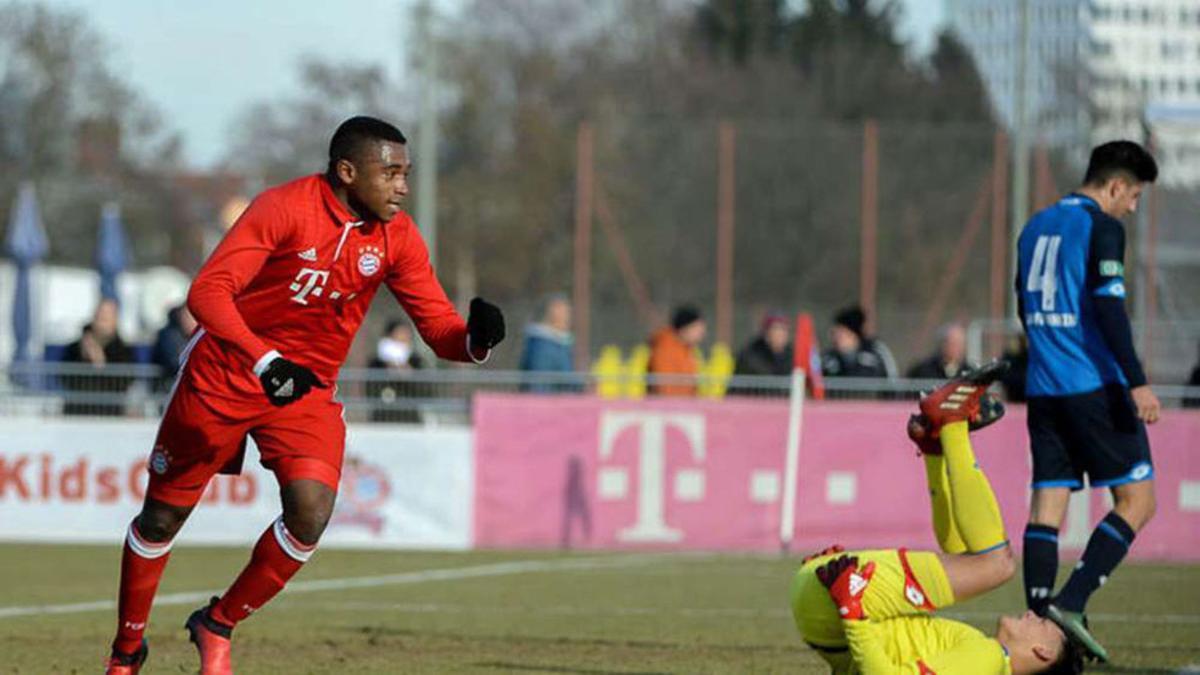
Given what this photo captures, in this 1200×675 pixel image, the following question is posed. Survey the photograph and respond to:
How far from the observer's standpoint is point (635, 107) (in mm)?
58312

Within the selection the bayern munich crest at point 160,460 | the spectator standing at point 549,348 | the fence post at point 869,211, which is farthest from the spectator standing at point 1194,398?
the fence post at point 869,211

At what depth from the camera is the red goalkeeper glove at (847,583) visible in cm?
739

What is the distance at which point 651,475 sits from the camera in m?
18.5

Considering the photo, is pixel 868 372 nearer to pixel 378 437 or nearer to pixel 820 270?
pixel 378 437

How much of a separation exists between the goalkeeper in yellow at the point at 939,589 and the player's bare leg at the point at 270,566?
196 cm

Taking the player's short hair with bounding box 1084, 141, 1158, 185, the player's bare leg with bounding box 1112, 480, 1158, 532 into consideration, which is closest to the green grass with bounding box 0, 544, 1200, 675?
the player's bare leg with bounding box 1112, 480, 1158, 532

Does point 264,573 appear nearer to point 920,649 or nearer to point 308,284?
point 308,284

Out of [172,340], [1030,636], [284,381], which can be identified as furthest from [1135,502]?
[172,340]

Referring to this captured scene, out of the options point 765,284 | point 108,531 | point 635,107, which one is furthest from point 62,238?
point 108,531

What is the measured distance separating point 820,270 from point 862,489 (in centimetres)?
2224

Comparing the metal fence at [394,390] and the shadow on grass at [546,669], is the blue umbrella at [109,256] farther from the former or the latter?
the shadow on grass at [546,669]

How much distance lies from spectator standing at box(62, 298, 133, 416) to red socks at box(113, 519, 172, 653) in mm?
10771

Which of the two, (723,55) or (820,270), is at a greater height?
(723,55)

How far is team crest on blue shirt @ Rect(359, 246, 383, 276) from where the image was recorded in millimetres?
8398
